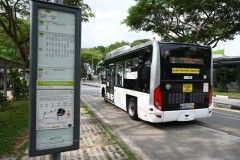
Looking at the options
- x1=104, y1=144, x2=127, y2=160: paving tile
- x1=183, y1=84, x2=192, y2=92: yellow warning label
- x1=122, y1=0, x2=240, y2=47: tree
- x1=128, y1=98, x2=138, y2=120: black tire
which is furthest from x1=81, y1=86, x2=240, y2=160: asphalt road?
x1=122, y1=0, x2=240, y2=47: tree

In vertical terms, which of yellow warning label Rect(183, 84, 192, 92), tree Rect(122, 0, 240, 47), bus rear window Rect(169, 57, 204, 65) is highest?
tree Rect(122, 0, 240, 47)

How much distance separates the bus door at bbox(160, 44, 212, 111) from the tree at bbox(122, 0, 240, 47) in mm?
11641

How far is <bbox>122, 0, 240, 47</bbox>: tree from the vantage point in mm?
18625

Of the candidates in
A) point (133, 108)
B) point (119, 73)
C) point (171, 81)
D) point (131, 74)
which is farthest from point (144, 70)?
point (119, 73)

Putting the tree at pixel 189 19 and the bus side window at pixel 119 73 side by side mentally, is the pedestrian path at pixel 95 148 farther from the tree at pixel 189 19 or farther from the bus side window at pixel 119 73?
the tree at pixel 189 19

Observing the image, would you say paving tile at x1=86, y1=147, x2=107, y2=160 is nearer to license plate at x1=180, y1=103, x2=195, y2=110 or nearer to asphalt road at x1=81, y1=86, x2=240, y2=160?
asphalt road at x1=81, y1=86, x2=240, y2=160

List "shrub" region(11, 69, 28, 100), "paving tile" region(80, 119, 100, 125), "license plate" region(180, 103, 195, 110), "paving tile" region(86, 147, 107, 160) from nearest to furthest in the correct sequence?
"paving tile" region(86, 147, 107, 160) < "license plate" region(180, 103, 195, 110) < "paving tile" region(80, 119, 100, 125) < "shrub" region(11, 69, 28, 100)

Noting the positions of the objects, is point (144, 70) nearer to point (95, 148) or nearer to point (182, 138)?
point (182, 138)

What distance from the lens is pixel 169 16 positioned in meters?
21.7

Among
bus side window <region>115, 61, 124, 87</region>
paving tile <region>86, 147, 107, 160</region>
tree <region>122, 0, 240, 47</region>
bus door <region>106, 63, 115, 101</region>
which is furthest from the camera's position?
tree <region>122, 0, 240, 47</region>

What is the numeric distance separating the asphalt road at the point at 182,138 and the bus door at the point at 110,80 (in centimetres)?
312

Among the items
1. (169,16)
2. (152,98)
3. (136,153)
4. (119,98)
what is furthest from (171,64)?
(169,16)

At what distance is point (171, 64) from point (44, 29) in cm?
507

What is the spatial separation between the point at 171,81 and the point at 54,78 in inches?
194
